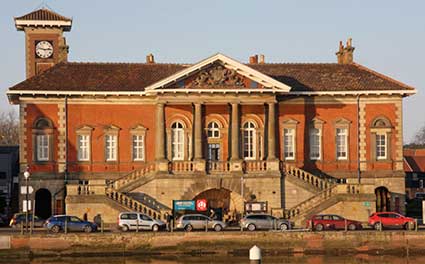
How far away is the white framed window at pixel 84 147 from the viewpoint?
235ft

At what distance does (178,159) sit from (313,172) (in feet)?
34.1

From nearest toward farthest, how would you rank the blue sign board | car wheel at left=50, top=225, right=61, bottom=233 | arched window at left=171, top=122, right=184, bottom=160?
car wheel at left=50, top=225, right=61, bottom=233 < the blue sign board < arched window at left=171, top=122, right=184, bottom=160

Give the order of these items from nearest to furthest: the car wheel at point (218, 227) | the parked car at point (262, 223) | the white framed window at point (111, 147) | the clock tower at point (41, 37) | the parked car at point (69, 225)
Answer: the parked car at point (69, 225) < the car wheel at point (218, 227) < the parked car at point (262, 223) < the white framed window at point (111, 147) < the clock tower at point (41, 37)

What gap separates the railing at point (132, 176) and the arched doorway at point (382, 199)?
1779 centimetres

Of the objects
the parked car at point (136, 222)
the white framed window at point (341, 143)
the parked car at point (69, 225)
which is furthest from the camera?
the white framed window at point (341, 143)

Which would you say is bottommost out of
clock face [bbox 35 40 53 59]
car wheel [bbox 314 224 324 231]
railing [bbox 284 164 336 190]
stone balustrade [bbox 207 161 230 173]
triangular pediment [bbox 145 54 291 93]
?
car wheel [bbox 314 224 324 231]

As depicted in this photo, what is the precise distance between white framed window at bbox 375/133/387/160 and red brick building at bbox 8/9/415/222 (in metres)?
0.11

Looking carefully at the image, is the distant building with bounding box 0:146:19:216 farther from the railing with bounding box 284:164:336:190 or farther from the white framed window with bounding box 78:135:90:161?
the railing with bounding box 284:164:336:190

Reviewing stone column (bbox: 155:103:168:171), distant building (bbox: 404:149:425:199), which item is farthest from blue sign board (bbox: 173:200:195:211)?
distant building (bbox: 404:149:425:199)

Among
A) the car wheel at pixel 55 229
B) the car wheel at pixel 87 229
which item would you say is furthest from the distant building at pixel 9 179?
the car wheel at pixel 87 229

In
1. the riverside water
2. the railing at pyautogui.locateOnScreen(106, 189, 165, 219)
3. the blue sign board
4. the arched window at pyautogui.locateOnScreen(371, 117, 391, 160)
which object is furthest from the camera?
the arched window at pyautogui.locateOnScreen(371, 117, 391, 160)

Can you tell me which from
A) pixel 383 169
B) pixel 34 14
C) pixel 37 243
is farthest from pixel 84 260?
pixel 34 14

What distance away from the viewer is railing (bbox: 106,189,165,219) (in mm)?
64750

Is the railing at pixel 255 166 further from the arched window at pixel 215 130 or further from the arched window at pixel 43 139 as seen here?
the arched window at pixel 43 139
